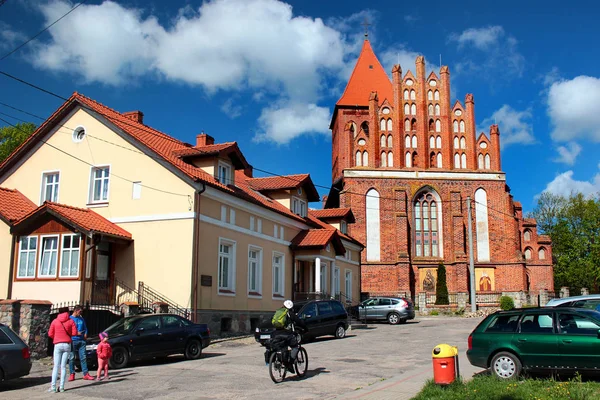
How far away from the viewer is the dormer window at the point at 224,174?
23.6m

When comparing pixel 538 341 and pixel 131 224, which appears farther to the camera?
pixel 131 224

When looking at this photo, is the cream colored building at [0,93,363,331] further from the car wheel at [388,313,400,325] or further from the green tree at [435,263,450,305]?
the green tree at [435,263,450,305]

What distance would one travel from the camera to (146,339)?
49.4 ft

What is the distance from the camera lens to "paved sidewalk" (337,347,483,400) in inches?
407

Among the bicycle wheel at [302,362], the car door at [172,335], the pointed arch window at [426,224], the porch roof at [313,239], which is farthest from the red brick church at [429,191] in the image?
the bicycle wheel at [302,362]

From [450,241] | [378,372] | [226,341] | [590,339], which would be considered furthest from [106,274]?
[450,241]

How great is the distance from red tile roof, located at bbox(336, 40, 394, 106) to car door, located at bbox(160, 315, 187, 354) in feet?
153

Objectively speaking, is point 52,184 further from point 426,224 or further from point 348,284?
point 426,224

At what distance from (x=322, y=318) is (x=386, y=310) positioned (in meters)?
10.3

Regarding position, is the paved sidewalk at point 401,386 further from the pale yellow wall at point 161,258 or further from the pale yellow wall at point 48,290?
the pale yellow wall at point 48,290

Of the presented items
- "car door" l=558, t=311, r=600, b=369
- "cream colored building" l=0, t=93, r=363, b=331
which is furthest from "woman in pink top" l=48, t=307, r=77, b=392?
"car door" l=558, t=311, r=600, b=369

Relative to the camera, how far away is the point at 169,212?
68.7 ft

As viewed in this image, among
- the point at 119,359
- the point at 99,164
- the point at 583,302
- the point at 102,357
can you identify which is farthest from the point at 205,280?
the point at 583,302

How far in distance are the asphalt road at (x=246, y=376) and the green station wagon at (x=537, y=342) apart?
1181mm
